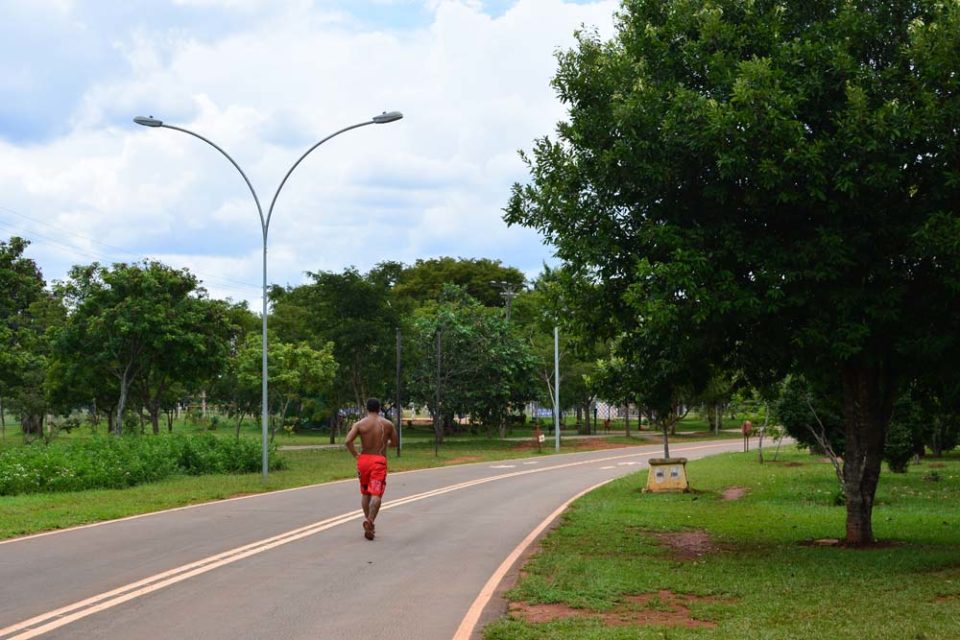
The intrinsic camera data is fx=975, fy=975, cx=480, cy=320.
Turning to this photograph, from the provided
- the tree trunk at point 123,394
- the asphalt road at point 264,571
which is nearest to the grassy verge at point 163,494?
the asphalt road at point 264,571

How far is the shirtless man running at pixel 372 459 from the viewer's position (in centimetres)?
1287

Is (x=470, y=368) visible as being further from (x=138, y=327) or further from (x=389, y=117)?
(x=389, y=117)

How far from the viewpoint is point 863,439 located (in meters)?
12.4

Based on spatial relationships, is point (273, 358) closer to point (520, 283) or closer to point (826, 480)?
point (826, 480)

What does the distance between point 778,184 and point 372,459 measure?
247 inches

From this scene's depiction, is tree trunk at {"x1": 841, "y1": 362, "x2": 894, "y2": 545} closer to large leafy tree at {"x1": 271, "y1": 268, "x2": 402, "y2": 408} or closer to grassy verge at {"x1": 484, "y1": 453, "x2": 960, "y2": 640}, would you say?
grassy verge at {"x1": 484, "y1": 453, "x2": 960, "y2": 640}

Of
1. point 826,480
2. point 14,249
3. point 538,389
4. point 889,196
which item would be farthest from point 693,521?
point 538,389

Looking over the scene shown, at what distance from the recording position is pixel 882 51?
11.1 meters

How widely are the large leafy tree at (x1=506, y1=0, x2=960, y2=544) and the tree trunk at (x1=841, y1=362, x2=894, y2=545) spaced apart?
0.09 feet

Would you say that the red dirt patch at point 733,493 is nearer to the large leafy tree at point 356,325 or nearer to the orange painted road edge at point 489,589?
the orange painted road edge at point 489,589

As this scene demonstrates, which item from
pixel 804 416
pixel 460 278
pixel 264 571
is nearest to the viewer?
pixel 264 571

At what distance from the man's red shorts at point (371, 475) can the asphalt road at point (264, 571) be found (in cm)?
66

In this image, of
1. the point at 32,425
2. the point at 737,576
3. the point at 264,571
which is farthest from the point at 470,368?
the point at 737,576

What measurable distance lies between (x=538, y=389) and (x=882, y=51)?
1700 inches
